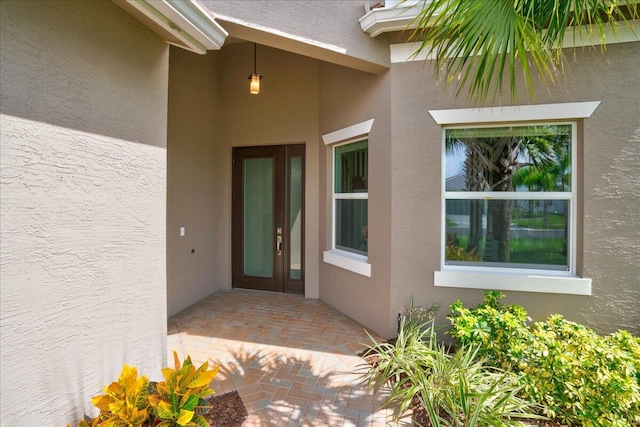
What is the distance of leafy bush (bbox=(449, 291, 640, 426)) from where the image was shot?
283 cm

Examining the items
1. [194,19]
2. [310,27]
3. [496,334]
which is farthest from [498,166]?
[194,19]

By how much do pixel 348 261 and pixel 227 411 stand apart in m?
3.16

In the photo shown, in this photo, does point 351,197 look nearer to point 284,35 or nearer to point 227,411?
point 284,35

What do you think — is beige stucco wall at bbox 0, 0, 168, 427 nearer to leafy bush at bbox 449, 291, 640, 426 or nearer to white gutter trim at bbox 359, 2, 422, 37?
white gutter trim at bbox 359, 2, 422, 37

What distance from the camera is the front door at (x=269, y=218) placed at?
7.20m

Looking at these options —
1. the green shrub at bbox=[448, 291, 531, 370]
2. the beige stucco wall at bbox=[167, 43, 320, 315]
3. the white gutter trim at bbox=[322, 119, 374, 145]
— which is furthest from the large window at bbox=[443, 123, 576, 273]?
the beige stucco wall at bbox=[167, 43, 320, 315]

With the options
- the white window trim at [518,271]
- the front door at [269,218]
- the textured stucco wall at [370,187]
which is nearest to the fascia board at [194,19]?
the textured stucco wall at [370,187]

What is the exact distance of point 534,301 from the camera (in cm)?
433

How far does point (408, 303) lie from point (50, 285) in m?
4.27

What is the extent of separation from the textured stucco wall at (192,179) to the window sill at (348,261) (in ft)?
9.19

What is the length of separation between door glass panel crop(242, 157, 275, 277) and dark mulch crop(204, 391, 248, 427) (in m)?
4.00

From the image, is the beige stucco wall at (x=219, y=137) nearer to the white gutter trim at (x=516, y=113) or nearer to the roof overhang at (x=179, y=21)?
the roof overhang at (x=179, y=21)

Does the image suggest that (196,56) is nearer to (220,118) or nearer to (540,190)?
(220,118)

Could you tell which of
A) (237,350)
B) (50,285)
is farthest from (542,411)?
(50,285)
